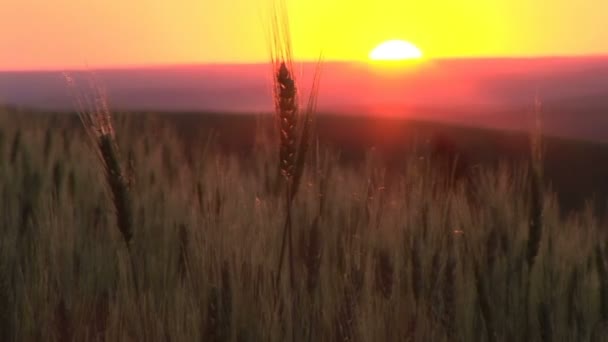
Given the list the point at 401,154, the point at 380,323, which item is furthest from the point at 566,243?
the point at 401,154

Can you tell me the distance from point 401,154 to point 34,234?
24.1 ft

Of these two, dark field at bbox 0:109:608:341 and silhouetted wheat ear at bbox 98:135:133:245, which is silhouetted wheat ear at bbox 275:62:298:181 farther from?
silhouetted wheat ear at bbox 98:135:133:245

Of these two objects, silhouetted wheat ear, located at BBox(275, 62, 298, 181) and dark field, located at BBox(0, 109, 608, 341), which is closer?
silhouetted wheat ear, located at BBox(275, 62, 298, 181)

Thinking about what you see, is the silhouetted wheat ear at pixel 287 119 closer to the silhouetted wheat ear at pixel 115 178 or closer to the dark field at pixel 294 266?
the dark field at pixel 294 266

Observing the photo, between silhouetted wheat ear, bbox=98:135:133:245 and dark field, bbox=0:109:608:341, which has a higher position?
silhouetted wheat ear, bbox=98:135:133:245

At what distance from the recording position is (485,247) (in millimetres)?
2236

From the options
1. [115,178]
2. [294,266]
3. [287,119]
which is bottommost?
[294,266]

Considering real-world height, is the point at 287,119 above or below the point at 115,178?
above

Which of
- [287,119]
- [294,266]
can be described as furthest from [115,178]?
A: [294,266]

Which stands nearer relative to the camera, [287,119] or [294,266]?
[287,119]

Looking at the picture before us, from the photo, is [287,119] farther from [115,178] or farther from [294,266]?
[294,266]

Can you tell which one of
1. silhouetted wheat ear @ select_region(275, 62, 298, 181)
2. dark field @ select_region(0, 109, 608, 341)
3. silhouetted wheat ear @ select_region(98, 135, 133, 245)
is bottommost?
Answer: dark field @ select_region(0, 109, 608, 341)

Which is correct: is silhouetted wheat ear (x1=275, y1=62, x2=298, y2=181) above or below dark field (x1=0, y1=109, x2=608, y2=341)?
above

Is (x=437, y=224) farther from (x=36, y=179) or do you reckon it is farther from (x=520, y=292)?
(x=36, y=179)
